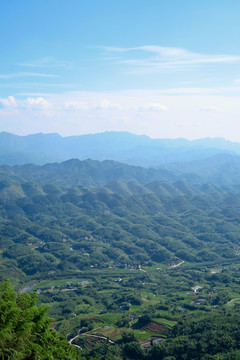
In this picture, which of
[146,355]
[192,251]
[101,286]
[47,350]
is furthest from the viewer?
[192,251]

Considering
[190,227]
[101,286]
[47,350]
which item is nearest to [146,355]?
[47,350]

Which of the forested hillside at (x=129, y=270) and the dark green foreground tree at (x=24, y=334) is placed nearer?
the dark green foreground tree at (x=24, y=334)

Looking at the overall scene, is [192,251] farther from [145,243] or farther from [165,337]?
[165,337]

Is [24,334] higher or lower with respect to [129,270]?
higher

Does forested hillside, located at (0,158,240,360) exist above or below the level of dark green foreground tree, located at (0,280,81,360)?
below

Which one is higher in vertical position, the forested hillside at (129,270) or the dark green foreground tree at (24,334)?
the dark green foreground tree at (24,334)

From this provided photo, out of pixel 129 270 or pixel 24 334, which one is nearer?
pixel 24 334

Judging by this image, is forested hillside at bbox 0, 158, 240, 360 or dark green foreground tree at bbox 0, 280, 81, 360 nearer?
dark green foreground tree at bbox 0, 280, 81, 360

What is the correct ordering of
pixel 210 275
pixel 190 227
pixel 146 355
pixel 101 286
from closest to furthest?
pixel 146 355 < pixel 101 286 < pixel 210 275 < pixel 190 227
